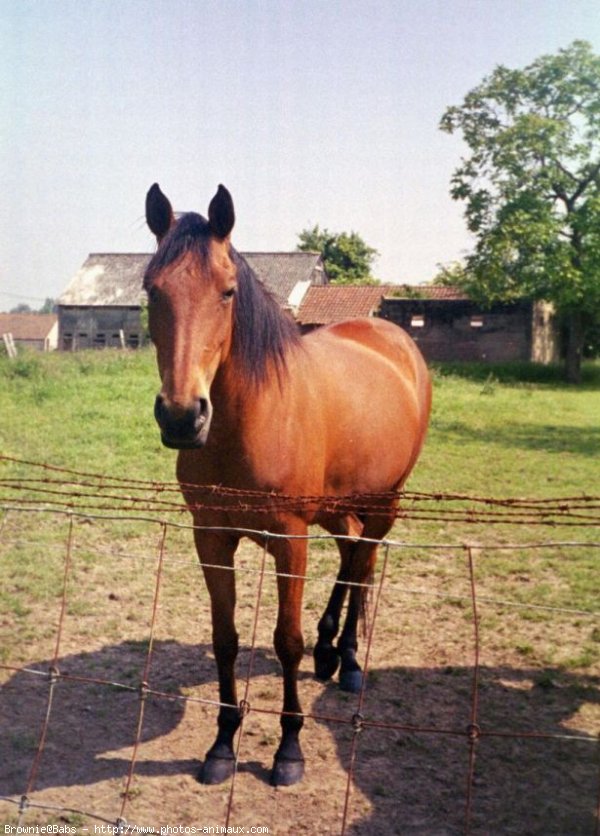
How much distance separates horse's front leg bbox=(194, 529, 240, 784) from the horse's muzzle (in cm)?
77

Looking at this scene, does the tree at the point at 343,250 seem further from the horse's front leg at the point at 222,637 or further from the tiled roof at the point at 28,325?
the horse's front leg at the point at 222,637

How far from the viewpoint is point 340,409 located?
12.3 feet

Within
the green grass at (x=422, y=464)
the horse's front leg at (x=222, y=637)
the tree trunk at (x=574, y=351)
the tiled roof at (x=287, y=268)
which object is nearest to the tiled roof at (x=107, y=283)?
the tiled roof at (x=287, y=268)

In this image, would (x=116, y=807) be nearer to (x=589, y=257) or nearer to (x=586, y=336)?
(x=589, y=257)

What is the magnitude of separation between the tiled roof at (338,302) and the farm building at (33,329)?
2541 cm

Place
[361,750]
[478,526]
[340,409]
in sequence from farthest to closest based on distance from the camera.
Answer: [478,526] → [340,409] → [361,750]

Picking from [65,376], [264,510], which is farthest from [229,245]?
[65,376]

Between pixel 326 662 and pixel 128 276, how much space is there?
34.5 meters

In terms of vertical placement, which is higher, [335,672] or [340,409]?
[340,409]

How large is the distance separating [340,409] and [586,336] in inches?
1182

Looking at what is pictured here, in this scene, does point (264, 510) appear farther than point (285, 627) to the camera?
No

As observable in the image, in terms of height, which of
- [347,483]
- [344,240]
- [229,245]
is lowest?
[347,483]

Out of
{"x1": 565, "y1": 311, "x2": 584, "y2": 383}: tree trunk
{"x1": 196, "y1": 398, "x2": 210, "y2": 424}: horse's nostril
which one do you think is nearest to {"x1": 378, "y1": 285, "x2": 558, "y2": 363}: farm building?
{"x1": 565, "y1": 311, "x2": 584, "y2": 383}: tree trunk

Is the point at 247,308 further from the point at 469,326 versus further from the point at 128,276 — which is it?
the point at 128,276
